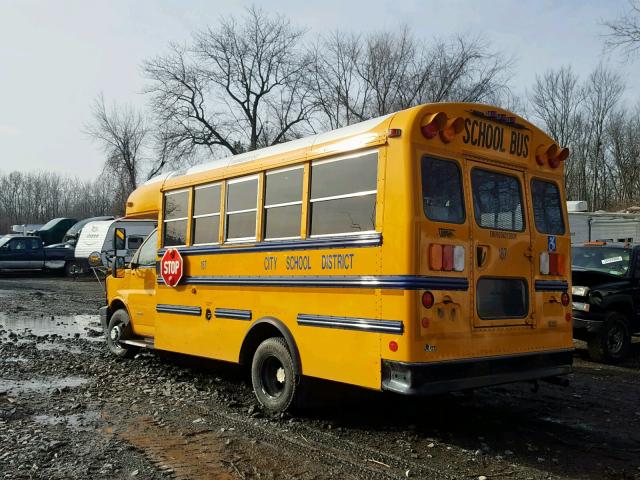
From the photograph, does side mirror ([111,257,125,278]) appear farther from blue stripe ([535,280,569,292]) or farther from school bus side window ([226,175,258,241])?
blue stripe ([535,280,569,292])

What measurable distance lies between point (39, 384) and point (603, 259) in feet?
28.6

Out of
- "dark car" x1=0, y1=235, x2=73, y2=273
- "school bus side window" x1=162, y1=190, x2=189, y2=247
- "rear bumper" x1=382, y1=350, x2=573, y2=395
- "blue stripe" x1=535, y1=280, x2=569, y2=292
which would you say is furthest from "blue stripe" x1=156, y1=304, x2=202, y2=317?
"dark car" x1=0, y1=235, x2=73, y2=273

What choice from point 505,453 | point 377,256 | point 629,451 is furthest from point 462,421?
point 377,256

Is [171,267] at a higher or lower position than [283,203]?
lower

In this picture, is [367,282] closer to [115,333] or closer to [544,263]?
[544,263]

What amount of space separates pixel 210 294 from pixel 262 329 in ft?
3.31

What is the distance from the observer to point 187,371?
8.32m

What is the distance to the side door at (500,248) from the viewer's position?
5.32 m

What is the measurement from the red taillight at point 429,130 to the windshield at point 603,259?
6.39m

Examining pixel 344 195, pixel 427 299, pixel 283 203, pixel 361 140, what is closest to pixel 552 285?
pixel 427 299

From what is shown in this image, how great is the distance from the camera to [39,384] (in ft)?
24.7

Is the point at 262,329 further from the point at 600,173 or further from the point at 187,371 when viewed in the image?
the point at 600,173

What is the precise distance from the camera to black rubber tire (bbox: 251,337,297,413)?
19.2 ft

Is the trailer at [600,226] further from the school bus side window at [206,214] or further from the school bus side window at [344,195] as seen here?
the school bus side window at [344,195]
